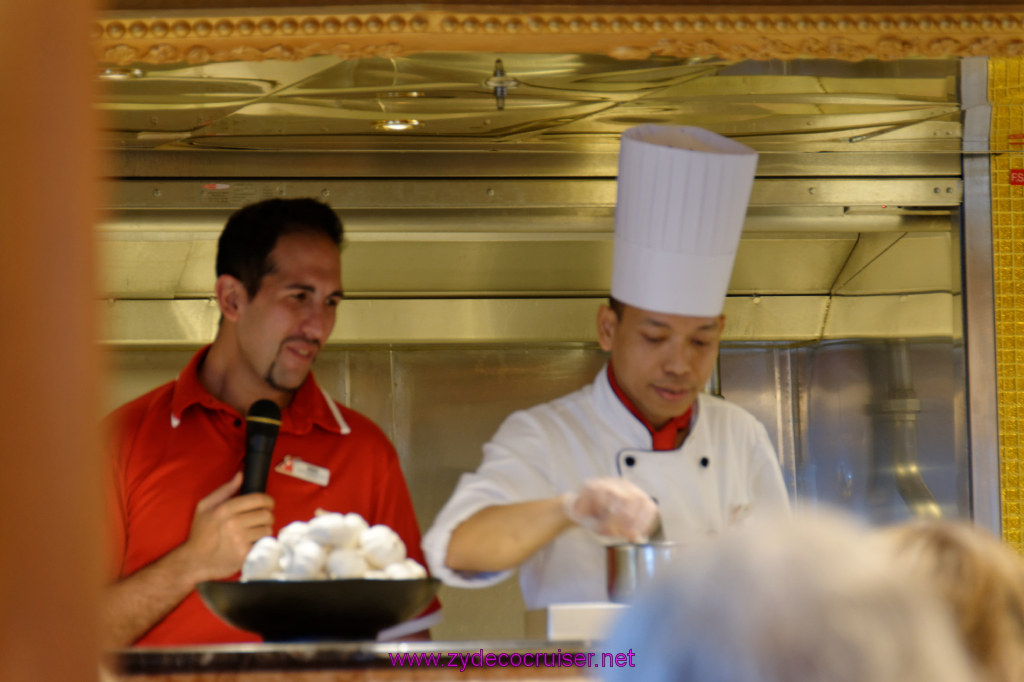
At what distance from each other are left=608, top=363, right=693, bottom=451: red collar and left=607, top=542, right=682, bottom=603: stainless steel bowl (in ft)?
0.50

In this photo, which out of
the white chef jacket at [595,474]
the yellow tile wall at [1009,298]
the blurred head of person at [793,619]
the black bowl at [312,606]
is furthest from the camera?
the yellow tile wall at [1009,298]

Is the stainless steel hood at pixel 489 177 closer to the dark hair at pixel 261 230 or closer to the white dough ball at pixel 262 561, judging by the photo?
the dark hair at pixel 261 230

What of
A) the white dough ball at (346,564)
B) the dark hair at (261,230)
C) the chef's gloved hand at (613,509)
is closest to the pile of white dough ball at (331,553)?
the white dough ball at (346,564)

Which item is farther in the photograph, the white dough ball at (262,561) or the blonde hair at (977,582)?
the white dough ball at (262,561)

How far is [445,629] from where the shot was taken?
→ 4.86 ft

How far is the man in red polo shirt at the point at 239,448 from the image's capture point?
1471mm

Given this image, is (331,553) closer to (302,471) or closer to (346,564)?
(346,564)

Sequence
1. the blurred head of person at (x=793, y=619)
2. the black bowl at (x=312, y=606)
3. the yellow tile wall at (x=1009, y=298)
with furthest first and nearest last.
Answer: the yellow tile wall at (x=1009, y=298) → the black bowl at (x=312, y=606) → the blurred head of person at (x=793, y=619)

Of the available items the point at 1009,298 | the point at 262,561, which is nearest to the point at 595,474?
the point at 262,561

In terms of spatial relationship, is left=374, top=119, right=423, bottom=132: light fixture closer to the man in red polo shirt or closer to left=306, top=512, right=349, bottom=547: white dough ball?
the man in red polo shirt

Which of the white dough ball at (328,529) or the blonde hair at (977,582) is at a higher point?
the blonde hair at (977,582)

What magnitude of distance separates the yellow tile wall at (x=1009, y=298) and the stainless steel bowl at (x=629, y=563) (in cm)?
64

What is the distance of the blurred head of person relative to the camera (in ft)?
1.06

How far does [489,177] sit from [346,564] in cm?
64
